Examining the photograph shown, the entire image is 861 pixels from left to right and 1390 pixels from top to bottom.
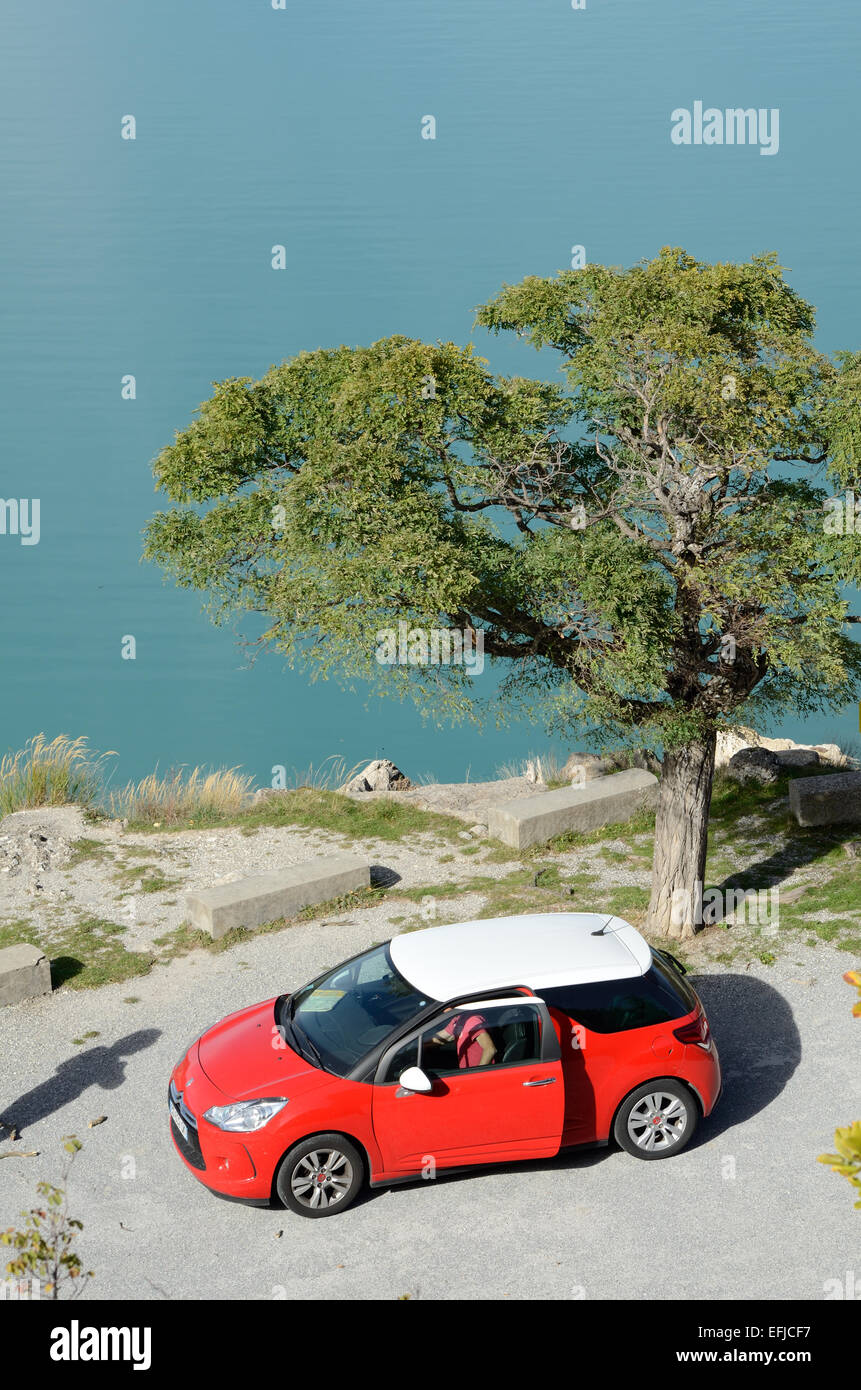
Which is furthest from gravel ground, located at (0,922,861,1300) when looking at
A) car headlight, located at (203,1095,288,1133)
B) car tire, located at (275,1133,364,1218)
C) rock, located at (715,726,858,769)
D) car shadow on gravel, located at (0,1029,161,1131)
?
rock, located at (715,726,858,769)

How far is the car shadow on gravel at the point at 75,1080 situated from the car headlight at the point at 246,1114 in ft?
9.04

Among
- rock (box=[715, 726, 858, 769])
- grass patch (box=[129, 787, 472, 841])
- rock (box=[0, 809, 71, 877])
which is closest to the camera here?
rock (box=[0, 809, 71, 877])

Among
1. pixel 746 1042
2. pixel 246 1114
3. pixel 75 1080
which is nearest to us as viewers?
pixel 246 1114

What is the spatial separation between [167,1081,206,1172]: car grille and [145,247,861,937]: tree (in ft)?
15.0

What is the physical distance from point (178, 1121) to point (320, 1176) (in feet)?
4.23

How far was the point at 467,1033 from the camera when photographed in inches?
380

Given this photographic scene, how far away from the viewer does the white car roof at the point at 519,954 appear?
393 inches

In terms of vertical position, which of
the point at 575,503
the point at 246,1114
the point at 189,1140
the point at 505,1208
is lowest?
the point at 505,1208

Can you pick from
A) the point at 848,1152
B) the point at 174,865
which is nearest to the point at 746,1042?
the point at 848,1152

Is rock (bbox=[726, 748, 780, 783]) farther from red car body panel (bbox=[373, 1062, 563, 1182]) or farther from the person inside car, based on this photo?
the person inside car

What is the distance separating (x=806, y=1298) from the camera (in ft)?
28.6

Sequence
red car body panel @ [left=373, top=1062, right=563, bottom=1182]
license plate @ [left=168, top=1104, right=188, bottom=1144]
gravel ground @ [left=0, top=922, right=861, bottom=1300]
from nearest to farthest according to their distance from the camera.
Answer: gravel ground @ [left=0, top=922, right=861, bottom=1300] < red car body panel @ [left=373, top=1062, right=563, bottom=1182] < license plate @ [left=168, top=1104, right=188, bottom=1144]

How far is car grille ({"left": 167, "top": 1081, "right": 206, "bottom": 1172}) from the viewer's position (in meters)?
9.70

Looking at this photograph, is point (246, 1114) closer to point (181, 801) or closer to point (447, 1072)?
point (447, 1072)
